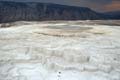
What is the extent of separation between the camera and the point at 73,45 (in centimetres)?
522

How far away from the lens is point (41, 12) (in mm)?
43312

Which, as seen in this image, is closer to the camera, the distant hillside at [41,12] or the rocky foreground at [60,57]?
the rocky foreground at [60,57]

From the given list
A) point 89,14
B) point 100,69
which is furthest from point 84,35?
point 89,14

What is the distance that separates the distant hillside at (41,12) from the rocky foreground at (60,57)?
108ft

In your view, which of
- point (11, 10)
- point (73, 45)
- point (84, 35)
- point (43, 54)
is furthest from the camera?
point (11, 10)

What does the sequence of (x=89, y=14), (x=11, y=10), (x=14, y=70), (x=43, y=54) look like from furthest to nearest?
(x=89, y=14)
(x=11, y=10)
(x=43, y=54)
(x=14, y=70)

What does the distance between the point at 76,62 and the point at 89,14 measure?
3979cm

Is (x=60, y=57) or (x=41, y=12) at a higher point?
(x=60, y=57)

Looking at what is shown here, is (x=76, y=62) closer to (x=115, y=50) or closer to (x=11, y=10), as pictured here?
(x=115, y=50)

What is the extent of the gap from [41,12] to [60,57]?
39165mm

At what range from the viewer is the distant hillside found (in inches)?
1554

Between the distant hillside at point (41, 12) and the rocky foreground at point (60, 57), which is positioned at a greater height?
the rocky foreground at point (60, 57)

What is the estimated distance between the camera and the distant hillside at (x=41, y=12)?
39.5m

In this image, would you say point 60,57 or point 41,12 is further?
point 41,12
